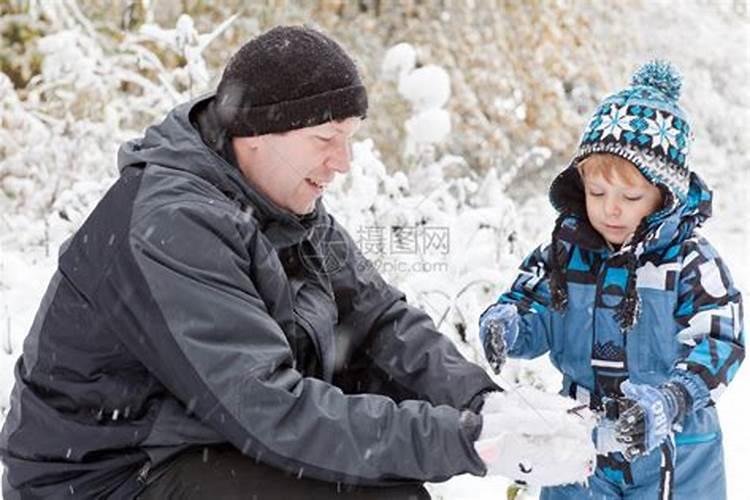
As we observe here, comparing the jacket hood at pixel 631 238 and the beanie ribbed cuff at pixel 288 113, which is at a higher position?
the beanie ribbed cuff at pixel 288 113

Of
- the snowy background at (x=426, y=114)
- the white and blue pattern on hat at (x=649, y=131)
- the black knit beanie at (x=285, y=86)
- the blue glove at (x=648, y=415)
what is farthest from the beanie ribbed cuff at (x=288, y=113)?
the snowy background at (x=426, y=114)

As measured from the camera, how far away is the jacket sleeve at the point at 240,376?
2076 mm

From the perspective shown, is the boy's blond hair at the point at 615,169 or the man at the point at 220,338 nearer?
the man at the point at 220,338

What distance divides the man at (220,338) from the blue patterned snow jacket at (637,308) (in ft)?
1.20

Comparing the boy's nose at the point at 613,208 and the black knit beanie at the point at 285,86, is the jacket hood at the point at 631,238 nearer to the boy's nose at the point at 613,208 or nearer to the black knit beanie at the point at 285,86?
the boy's nose at the point at 613,208

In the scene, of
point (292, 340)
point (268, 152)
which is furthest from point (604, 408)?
point (268, 152)

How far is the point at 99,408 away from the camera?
7.30 ft

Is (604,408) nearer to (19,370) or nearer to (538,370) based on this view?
(19,370)

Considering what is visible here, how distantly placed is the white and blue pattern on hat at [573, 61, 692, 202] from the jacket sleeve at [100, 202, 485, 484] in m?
0.80

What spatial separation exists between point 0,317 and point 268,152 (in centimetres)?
229

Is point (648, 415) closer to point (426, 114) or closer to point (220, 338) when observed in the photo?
point (220, 338)

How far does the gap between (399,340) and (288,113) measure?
2.17ft

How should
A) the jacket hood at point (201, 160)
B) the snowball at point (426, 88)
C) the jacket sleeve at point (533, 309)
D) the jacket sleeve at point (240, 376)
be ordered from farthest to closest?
the snowball at point (426, 88) → the jacket sleeve at point (533, 309) → the jacket hood at point (201, 160) → the jacket sleeve at point (240, 376)

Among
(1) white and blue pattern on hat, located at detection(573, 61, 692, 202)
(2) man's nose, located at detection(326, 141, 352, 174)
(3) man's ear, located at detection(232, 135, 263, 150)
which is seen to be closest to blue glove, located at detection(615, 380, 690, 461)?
(1) white and blue pattern on hat, located at detection(573, 61, 692, 202)
